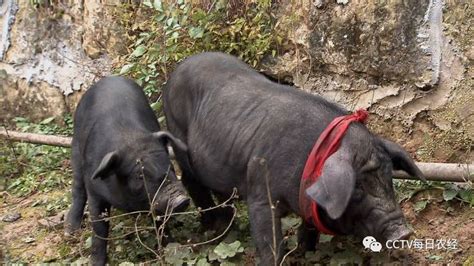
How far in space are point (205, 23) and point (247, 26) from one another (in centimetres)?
42

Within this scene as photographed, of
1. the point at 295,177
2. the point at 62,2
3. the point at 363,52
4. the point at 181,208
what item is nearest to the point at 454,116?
the point at 363,52

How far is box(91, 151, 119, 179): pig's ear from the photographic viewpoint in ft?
16.5

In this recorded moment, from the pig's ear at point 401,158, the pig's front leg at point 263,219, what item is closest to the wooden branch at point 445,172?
the pig's ear at point 401,158

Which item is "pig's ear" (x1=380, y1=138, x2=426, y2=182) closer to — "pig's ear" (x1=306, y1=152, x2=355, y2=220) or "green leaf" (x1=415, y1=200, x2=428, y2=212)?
"pig's ear" (x1=306, y1=152, x2=355, y2=220)

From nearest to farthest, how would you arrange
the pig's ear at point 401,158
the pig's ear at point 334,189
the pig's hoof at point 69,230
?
the pig's ear at point 334,189, the pig's ear at point 401,158, the pig's hoof at point 69,230

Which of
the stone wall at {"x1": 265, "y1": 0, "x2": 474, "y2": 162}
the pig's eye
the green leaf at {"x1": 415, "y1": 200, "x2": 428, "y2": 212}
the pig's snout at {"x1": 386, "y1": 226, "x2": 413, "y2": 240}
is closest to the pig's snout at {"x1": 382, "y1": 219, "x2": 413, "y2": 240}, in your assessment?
the pig's snout at {"x1": 386, "y1": 226, "x2": 413, "y2": 240}

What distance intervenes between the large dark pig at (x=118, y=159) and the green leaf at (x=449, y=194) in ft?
6.30

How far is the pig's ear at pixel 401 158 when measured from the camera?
4.68 meters

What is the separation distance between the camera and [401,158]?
15.4 ft

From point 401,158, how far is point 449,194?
3.10ft

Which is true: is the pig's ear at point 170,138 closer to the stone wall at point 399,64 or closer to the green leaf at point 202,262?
the green leaf at point 202,262

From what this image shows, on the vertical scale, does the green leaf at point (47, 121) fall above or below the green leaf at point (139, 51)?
below

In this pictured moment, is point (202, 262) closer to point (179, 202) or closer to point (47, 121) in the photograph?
point (179, 202)

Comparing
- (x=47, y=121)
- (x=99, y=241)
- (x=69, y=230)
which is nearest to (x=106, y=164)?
(x=99, y=241)
